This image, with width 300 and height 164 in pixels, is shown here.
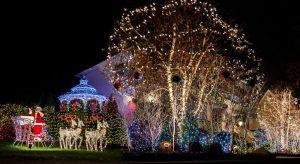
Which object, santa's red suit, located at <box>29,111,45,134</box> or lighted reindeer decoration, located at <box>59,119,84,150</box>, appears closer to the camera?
santa's red suit, located at <box>29,111,45,134</box>

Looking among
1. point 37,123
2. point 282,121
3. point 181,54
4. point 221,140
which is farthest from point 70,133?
point 282,121

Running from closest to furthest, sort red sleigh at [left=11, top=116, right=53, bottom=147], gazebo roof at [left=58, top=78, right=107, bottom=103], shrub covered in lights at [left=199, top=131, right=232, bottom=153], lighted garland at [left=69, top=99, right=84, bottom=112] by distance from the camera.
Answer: red sleigh at [left=11, top=116, right=53, bottom=147]
shrub covered in lights at [left=199, top=131, right=232, bottom=153]
lighted garland at [left=69, top=99, right=84, bottom=112]
gazebo roof at [left=58, top=78, right=107, bottom=103]

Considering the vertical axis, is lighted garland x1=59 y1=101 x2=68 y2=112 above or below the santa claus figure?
above

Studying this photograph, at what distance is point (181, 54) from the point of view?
23.9 metres

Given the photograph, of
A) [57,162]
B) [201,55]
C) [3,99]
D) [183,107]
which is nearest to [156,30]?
[201,55]

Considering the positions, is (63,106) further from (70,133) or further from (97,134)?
(97,134)

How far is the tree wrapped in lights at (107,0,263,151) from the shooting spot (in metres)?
23.9

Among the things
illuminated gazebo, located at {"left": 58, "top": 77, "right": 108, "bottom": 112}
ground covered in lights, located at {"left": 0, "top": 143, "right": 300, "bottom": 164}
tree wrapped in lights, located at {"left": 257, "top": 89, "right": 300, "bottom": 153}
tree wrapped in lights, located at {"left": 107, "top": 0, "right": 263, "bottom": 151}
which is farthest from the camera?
tree wrapped in lights, located at {"left": 257, "top": 89, "right": 300, "bottom": 153}

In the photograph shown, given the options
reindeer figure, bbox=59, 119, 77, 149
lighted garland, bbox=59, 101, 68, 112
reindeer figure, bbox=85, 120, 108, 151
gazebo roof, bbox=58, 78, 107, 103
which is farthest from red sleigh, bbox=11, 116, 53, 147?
gazebo roof, bbox=58, 78, 107, 103

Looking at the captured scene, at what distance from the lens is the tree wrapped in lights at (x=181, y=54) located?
23.9 m

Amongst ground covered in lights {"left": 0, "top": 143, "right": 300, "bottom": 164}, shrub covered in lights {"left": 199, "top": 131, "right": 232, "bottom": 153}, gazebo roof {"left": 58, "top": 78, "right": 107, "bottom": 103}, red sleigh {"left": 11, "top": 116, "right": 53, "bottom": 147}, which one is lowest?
ground covered in lights {"left": 0, "top": 143, "right": 300, "bottom": 164}

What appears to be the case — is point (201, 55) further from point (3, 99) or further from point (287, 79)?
point (3, 99)

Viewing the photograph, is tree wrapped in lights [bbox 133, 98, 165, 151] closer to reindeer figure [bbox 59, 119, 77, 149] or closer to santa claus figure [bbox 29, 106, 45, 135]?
reindeer figure [bbox 59, 119, 77, 149]

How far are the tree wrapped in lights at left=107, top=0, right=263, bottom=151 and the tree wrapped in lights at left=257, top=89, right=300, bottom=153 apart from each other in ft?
15.8
